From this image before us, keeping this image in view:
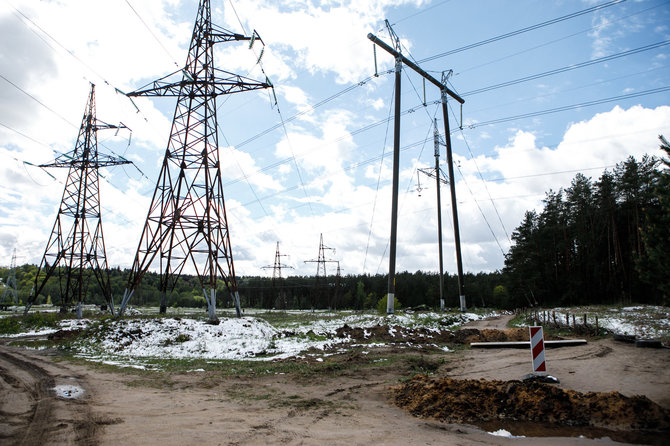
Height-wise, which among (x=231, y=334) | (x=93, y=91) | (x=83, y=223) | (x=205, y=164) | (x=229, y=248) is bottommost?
(x=231, y=334)

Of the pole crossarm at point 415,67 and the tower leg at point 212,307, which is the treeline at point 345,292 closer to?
Answer: the pole crossarm at point 415,67

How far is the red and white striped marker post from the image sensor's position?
901 cm

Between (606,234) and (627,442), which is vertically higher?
(606,234)

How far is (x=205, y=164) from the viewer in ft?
72.9

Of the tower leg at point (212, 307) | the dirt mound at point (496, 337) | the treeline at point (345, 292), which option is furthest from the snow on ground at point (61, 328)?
the treeline at point (345, 292)

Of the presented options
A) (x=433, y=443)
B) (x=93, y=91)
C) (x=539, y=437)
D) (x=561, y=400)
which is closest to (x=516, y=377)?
(x=561, y=400)

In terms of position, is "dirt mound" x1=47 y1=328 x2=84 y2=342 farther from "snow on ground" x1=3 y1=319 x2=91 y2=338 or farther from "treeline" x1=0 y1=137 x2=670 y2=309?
"treeline" x1=0 y1=137 x2=670 y2=309

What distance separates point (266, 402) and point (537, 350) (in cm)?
684

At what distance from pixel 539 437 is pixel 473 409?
1.36 metres

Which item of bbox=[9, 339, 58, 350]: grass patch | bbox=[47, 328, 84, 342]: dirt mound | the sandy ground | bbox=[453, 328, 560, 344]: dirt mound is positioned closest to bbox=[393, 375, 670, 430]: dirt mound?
the sandy ground

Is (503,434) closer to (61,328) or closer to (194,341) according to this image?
(194,341)

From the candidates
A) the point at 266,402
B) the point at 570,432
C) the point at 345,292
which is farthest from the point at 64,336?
the point at 345,292

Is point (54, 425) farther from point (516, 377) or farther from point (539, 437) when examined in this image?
point (516, 377)

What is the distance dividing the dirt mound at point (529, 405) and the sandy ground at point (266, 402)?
0.48 metres
